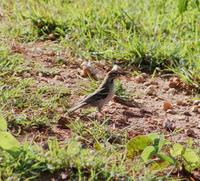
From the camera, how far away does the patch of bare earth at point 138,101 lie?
231 inches

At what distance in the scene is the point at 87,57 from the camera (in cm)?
740

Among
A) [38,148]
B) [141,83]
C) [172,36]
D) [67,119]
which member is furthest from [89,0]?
[38,148]

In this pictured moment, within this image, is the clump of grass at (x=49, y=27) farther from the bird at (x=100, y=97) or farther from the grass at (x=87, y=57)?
the bird at (x=100, y=97)

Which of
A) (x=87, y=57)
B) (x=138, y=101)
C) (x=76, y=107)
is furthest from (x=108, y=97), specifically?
(x=87, y=57)

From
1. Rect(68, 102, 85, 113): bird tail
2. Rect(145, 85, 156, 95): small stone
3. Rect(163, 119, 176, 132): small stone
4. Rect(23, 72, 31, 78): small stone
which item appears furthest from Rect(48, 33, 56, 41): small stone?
Rect(163, 119, 176, 132): small stone

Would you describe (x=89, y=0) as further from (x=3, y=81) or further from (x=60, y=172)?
(x=60, y=172)

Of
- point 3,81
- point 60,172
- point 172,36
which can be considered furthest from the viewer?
point 172,36

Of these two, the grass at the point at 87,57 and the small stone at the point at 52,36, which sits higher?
the grass at the point at 87,57

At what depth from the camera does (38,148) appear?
4961 mm

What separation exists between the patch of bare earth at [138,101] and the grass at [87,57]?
0.08m

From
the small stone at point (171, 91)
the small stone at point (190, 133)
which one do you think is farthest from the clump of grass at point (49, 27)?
the small stone at point (190, 133)

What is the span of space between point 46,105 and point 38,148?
1.07m

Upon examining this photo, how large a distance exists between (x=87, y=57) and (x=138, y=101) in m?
1.04

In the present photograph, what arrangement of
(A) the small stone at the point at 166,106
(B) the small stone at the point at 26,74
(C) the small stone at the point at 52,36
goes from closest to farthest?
(A) the small stone at the point at 166,106, (B) the small stone at the point at 26,74, (C) the small stone at the point at 52,36
